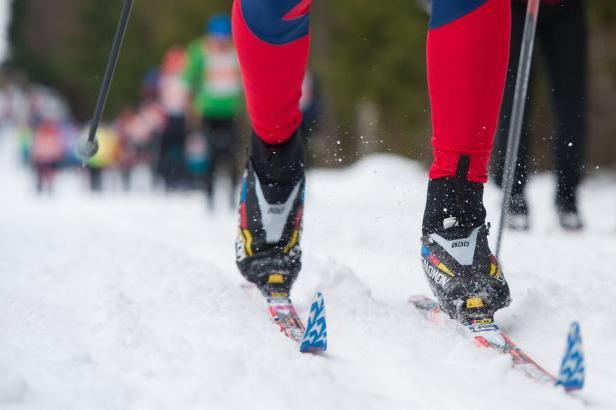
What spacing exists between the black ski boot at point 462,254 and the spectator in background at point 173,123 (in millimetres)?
8461

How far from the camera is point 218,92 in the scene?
671 centimetres

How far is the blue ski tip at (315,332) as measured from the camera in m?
1.49

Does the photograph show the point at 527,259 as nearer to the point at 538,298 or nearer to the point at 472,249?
the point at 538,298

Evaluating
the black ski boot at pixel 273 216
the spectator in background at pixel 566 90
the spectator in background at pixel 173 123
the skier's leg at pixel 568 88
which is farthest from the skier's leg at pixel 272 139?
the spectator in background at pixel 173 123

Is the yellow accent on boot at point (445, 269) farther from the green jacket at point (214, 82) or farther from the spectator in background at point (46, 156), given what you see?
the spectator in background at point (46, 156)

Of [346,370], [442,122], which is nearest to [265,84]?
[442,122]

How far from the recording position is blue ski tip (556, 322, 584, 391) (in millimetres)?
1212

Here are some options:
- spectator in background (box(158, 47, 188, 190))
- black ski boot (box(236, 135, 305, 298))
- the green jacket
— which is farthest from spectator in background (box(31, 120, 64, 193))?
black ski boot (box(236, 135, 305, 298))

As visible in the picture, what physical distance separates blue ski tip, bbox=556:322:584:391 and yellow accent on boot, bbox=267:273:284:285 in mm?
802

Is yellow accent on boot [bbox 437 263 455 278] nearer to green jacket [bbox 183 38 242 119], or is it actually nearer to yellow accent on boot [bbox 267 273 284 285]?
yellow accent on boot [bbox 267 273 284 285]

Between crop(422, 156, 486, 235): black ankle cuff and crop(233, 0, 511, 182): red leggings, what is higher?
crop(233, 0, 511, 182): red leggings

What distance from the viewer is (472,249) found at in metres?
1.66

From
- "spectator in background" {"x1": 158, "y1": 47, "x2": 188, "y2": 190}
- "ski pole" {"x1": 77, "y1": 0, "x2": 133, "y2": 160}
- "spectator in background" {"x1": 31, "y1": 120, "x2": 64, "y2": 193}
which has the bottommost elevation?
"spectator in background" {"x1": 31, "y1": 120, "x2": 64, "y2": 193}

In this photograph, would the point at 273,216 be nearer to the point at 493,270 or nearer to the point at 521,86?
the point at 493,270
